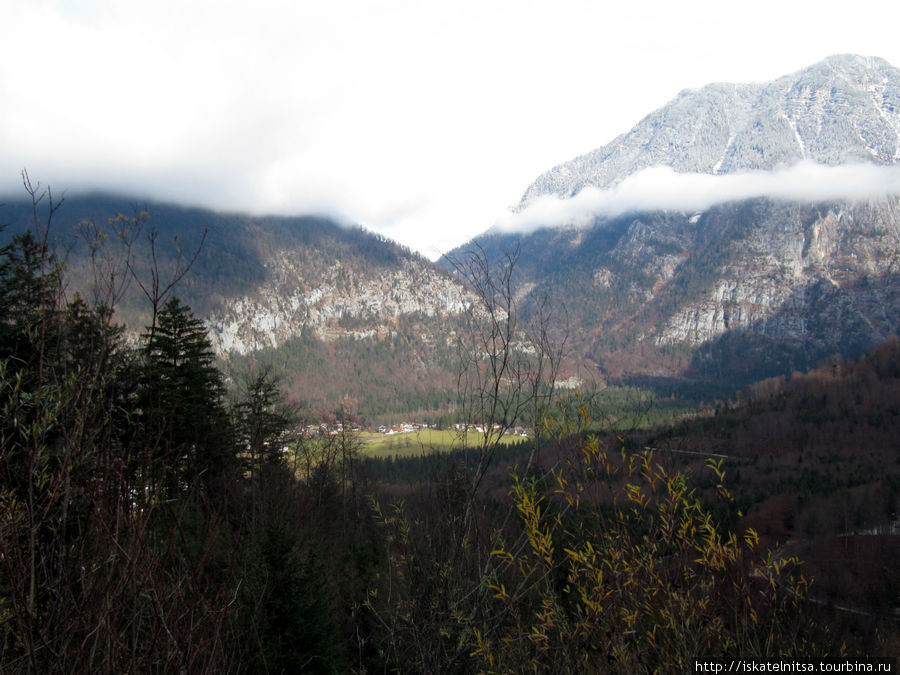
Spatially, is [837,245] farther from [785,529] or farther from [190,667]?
[190,667]

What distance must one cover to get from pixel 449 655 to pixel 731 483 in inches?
1932

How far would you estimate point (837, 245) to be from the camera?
164 m

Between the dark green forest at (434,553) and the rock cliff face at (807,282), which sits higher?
the rock cliff face at (807,282)

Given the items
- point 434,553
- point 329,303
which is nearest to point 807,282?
point 329,303

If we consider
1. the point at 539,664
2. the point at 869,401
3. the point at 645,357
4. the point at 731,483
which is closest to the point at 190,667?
the point at 539,664

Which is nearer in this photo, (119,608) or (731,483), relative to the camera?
(119,608)

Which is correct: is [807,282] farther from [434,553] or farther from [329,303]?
[434,553]

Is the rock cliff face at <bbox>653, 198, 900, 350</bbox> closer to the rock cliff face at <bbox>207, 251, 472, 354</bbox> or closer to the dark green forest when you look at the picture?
the rock cliff face at <bbox>207, 251, 472, 354</bbox>

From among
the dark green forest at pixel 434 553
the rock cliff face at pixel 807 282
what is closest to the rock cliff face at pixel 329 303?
the rock cliff face at pixel 807 282

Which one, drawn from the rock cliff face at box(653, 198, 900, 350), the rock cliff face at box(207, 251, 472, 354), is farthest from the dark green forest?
the rock cliff face at box(653, 198, 900, 350)

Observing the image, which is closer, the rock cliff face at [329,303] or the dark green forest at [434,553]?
the dark green forest at [434,553]

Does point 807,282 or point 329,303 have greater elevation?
point 807,282

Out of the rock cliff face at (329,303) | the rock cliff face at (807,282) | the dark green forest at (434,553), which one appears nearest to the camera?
the dark green forest at (434,553)

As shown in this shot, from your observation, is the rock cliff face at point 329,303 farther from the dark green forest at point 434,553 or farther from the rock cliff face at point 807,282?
the dark green forest at point 434,553
